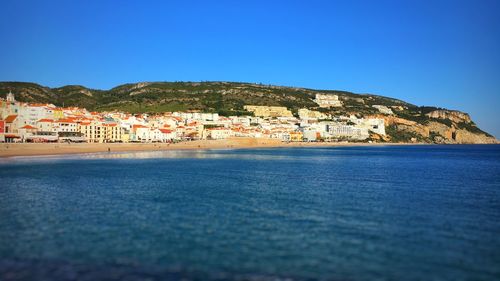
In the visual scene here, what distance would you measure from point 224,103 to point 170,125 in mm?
63773

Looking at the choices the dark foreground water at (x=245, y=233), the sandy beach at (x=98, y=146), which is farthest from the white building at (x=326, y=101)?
the dark foreground water at (x=245, y=233)

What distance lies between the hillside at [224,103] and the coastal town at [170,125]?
8.14 metres

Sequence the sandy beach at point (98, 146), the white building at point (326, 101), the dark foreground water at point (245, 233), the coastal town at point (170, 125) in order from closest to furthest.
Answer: the dark foreground water at point (245, 233) → the sandy beach at point (98, 146) → the coastal town at point (170, 125) → the white building at point (326, 101)

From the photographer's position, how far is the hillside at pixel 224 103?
153 metres

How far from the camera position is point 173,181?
26.3 m

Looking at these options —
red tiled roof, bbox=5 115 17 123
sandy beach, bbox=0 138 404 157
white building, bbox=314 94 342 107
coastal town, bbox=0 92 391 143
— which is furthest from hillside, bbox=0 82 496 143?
red tiled roof, bbox=5 115 17 123

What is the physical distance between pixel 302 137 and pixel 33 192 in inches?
4766

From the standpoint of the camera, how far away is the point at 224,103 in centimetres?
16725

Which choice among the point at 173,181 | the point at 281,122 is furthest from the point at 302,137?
the point at 173,181

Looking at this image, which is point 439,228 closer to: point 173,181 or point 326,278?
point 326,278

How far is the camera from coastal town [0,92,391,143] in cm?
6994

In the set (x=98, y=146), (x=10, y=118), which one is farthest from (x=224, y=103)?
(x=10, y=118)

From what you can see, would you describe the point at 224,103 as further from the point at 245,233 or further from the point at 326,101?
the point at 245,233

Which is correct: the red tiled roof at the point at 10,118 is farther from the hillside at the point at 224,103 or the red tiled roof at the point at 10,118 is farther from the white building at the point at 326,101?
the white building at the point at 326,101
